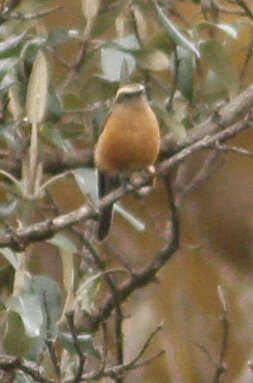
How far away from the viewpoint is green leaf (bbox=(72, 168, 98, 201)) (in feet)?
6.79

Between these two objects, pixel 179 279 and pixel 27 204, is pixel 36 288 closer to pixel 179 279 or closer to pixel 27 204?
pixel 27 204

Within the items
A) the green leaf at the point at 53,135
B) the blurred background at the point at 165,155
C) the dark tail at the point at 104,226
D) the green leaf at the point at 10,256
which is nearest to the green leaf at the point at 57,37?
the blurred background at the point at 165,155

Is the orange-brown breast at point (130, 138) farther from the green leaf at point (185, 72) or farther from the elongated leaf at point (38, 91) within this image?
the elongated leaf at point (38, 91)

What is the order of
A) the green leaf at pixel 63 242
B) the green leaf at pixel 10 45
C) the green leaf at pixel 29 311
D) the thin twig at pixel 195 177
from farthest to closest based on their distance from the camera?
the thin twig at pixel 195 177 → the green leaf at pixel 63 242 → the green leaf at pixel 10 45 → the green leaf at pixel 29 311

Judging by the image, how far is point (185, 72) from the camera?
2219 millimetres

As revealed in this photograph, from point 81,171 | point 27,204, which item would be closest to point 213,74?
point 81,171

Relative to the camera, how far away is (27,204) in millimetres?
2039

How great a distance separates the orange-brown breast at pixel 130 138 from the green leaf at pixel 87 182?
175mm

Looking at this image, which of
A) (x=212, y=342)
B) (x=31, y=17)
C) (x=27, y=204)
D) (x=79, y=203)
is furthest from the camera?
(x=212, y=342)

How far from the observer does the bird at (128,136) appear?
2.30m

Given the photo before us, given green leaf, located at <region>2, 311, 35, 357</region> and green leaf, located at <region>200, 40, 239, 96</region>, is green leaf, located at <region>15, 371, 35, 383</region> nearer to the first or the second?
green leaf, located at <region>2, 311, 35, 357</region>

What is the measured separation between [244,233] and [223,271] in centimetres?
15

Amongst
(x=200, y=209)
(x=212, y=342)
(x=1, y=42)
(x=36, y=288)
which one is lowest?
(x=212, y=342)

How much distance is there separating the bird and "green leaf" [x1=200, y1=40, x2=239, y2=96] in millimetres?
168
